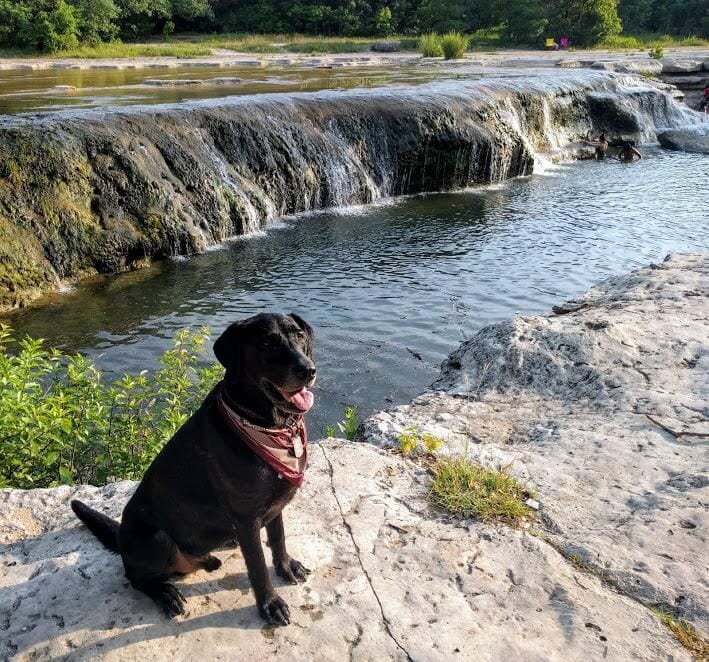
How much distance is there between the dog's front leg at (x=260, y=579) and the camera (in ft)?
9.02

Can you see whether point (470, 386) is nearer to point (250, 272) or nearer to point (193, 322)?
point (193, 322)

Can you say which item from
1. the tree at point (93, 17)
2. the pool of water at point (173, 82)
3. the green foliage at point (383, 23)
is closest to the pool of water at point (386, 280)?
the pool of water at point (173, 82)

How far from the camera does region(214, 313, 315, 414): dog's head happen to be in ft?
8.48

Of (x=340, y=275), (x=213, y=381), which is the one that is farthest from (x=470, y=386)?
(x=340, y=275)

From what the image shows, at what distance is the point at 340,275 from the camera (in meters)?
10.2

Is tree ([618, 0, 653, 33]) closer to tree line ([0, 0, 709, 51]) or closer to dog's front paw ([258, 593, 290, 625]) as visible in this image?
tree line ([0, 0, 709, 51])

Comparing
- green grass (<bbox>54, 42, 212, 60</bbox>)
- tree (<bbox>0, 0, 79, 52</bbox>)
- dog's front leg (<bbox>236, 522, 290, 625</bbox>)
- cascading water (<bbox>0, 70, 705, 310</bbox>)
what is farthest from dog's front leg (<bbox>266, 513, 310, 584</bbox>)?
tree (<bbox>0, 0, 79, 52</bbox>)

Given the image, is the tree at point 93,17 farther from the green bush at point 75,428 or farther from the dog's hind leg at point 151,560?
the dog's hind leg at point 151,560

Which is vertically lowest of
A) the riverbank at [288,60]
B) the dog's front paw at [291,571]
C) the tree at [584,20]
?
the dog's front paw at [291,571]

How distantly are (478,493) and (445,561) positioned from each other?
530 mm

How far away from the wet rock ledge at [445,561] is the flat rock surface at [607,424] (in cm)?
1

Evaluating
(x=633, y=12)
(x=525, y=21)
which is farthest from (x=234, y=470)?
(x=633, y=12)

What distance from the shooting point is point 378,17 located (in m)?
53.8

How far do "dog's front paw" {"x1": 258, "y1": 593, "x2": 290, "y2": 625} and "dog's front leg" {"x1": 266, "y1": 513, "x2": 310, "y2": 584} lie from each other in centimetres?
22
